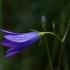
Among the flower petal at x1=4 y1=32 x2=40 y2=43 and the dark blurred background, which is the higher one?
the flower petal at x1=4 y1=32 x2=40 y2=43

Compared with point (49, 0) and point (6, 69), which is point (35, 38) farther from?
point (49, 0)

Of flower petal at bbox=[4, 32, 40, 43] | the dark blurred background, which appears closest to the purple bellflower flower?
flower petal at bbox=[4, 32, 40, 43]

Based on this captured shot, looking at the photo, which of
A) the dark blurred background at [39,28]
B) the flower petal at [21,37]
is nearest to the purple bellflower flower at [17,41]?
the flower petal at [21,37]

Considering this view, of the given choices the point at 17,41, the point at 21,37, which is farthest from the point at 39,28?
the point at 17,41

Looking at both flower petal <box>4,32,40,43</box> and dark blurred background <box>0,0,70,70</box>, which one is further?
dark blurred background <box>0,0,70,70</box>

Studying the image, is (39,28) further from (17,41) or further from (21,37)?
(17,41)

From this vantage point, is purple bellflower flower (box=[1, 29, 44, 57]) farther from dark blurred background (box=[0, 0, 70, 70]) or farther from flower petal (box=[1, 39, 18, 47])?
dark blurred background (box=[0, 0, 70, 70])

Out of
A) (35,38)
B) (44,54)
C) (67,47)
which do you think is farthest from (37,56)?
(35,38)

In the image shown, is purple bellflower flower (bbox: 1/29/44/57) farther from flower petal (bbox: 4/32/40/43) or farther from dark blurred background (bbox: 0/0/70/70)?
dark blurred background (bbox: 0/0/70/70)

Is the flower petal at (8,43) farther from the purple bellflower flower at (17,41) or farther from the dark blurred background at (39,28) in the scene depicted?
the dark blurred background at (39,28)
